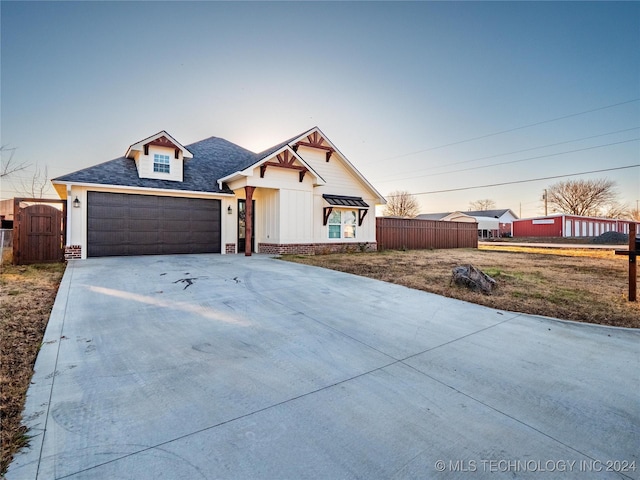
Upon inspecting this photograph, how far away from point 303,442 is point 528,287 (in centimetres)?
765

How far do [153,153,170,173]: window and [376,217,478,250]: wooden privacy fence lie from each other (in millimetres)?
11676

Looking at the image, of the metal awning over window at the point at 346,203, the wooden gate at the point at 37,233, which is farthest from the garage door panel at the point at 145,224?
the metal awning over window at the point at 346,203

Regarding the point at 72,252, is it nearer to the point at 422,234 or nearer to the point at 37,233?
the point at 37,233

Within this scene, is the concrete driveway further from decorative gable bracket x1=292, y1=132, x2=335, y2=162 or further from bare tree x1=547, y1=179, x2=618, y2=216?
bare tree x1=547, y1=179, x2=618, y2=216

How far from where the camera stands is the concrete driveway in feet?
6.27

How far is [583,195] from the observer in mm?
49219

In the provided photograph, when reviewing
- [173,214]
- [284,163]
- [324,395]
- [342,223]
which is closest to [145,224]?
[173,214]

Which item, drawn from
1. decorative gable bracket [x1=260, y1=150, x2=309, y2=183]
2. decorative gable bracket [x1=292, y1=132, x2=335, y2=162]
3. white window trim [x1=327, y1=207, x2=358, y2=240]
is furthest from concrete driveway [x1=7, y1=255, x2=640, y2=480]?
decorative gable bracket [x1=292, y1=132, x2=335, y2=162]

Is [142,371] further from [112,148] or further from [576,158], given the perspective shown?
[576,158]

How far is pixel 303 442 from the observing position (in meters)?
2.07

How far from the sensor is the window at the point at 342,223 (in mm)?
15938

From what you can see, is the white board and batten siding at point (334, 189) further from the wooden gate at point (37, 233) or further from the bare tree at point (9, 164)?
the bare tree at point (9, 164)

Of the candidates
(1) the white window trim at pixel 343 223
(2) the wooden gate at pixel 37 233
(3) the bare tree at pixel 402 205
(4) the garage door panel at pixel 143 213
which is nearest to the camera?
(2) the wooden gate at pixel 37 233

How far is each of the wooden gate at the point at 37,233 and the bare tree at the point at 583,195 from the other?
64.7m
